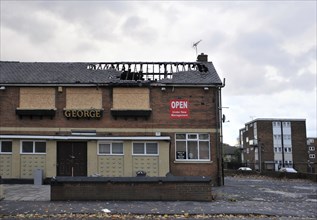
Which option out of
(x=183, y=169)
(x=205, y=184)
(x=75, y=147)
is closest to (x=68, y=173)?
(x=75, y=147)

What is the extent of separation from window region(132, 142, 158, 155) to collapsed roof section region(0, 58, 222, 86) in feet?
11.7

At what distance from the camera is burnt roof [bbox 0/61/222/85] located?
24953mm

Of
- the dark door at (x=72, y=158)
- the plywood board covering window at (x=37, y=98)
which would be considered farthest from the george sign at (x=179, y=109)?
the plywood board covering window at (x=37, y=98)

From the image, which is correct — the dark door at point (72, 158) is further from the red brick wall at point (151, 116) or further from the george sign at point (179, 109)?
the george sign at point (179, 109)

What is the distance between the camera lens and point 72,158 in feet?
79.8

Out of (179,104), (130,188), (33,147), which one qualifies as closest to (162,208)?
(130,188)

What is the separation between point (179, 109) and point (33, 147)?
8.74 metres

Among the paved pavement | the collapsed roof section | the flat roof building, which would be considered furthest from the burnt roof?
the flat roof building

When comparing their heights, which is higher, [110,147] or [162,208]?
[110,147]

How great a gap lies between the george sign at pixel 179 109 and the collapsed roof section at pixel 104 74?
1.13 meters

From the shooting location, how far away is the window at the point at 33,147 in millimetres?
24125

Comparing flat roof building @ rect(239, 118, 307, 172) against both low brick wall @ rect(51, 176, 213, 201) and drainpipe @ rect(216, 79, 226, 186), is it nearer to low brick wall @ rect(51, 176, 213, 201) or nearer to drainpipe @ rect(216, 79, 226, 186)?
drainpipe @ rect(216, 79, 226, 186)

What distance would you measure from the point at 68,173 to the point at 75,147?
154cm

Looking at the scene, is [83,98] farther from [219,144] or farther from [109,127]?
[219,144]
